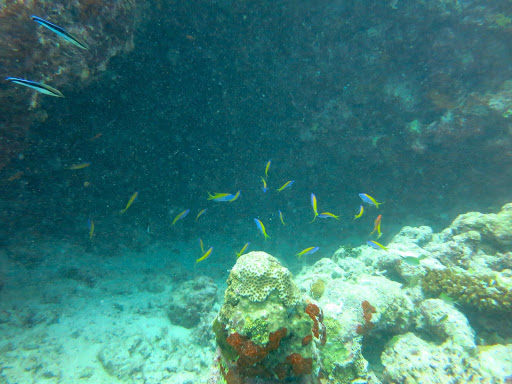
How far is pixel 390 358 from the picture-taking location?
12.9ft

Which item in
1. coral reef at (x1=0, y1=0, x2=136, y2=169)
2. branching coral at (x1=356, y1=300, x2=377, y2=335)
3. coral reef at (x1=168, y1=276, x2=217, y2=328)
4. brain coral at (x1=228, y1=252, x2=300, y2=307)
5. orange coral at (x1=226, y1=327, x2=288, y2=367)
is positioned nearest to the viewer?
orange coral at (x1=226, y1=327, x2=288, y2=367)

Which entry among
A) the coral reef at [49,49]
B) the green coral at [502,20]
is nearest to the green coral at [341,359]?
the coral reef at [49,49]

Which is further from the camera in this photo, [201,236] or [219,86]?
[201,236]

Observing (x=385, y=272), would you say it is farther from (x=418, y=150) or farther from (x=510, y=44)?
(x=510, y=44)

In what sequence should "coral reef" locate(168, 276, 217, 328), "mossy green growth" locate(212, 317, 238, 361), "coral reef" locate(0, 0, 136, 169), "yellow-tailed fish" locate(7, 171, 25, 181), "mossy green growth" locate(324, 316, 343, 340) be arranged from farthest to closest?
"coral reef" locate(168, 276, 217, 328) < "yellow-tailed fish" locate(7, 171, 25, 181) < "coral reef" locate(0, 0, 136, 169) < "mossy green growth" locate(324, 316, 343, 340) < "mossy green growth" locate(212, 317, 238, 361)

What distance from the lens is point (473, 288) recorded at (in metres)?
4.62

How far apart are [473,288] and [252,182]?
690cm

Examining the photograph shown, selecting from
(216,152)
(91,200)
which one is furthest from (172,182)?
(91,200)

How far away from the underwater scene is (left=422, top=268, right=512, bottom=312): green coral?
0.10 feet

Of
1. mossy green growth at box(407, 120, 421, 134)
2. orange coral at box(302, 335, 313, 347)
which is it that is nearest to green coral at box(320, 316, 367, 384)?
orange coral at box(302, 335, 313, 347)

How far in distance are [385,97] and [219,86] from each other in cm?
551

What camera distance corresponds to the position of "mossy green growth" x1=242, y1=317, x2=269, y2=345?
224 cm

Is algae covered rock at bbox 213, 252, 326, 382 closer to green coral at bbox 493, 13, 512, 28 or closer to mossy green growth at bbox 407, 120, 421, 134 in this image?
mossy green growth at bbox 407, 120, 421, 134

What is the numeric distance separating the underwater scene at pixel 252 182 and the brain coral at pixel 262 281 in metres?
0.02
